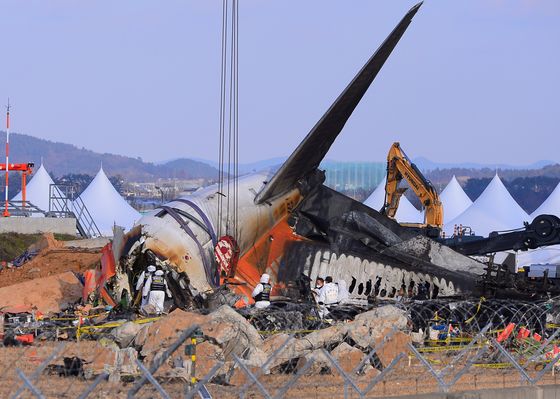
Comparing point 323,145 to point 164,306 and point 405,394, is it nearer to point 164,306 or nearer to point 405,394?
point 164,306

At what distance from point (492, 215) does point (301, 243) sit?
48586 millimetres

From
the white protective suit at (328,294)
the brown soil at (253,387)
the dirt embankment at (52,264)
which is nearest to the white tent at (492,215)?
the dirt embankment at (52,264)

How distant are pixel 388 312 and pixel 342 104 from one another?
7.73 metres

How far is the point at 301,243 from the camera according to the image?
32281 millimetres

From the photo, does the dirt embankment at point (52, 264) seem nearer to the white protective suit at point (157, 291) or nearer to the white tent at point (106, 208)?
the white protective suit at point (157, 291)

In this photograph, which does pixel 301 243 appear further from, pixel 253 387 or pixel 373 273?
pixel 253 387

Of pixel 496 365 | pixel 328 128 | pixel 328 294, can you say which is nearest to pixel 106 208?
pixel 328 128

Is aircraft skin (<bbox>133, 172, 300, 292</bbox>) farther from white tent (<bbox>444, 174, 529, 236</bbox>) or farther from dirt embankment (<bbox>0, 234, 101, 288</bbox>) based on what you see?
white tent (<bbox>444, 174, 529, 236</bbox>)

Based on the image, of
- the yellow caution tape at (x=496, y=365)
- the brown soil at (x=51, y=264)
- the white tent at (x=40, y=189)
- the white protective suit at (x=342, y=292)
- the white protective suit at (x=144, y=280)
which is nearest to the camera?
the yellow caution tape at (x=496, y=365)

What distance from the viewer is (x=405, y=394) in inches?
699

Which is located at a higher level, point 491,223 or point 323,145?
point 323,145

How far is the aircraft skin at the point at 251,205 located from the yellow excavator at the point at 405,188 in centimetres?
1985

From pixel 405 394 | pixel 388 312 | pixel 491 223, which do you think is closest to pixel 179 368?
pixel 405 394

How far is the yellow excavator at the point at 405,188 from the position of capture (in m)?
52.9
